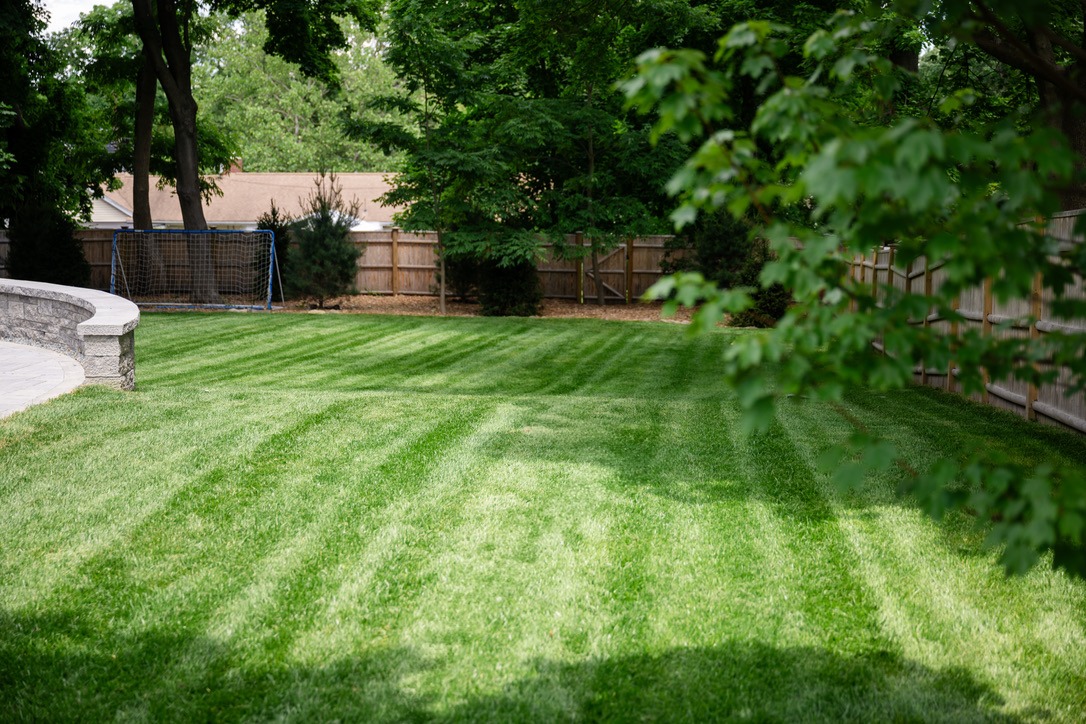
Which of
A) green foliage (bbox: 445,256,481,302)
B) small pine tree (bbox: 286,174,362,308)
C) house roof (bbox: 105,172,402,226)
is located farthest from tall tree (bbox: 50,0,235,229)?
house roof (bbox: 105,172,402,226)

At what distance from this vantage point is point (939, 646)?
139 inches

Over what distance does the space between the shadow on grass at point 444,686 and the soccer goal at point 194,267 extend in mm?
16998

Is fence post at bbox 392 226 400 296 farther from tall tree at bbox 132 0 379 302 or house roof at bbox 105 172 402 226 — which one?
house roof at bbox 105 172 402 226

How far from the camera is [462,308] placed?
20094 millimetres

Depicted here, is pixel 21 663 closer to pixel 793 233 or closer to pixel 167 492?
pixel 167 492

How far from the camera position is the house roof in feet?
134

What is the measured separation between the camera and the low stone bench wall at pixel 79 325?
7.69 metres

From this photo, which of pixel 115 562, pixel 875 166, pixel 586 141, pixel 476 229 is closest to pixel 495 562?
pixel 115 562

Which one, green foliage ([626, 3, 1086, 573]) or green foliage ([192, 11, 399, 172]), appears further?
green foliage ([192, 11, 399, 172])

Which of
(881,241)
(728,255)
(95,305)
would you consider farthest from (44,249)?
(881,241)

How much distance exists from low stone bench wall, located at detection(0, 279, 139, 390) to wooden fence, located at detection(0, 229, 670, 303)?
33.3 feet

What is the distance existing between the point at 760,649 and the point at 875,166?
232cm

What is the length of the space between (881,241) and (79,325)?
729 cm

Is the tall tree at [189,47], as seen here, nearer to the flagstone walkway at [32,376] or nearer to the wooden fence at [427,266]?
the wooden fence at [427,266]
